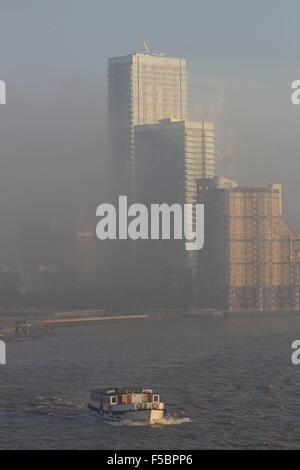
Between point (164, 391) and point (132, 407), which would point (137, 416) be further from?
point (164, 391)

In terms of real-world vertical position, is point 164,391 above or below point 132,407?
below

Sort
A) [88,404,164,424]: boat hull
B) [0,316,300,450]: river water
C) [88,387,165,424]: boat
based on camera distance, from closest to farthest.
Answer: [0,316,300,450]: river water → [88,404,164,424]: boat hull → [88,387,165,424]: boat

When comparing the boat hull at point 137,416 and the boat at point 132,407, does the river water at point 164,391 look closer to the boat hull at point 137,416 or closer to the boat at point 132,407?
the boat hull at point 137,416

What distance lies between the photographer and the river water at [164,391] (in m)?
82.8

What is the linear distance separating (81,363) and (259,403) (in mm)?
40414

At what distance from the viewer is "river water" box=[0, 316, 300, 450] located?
271 ft

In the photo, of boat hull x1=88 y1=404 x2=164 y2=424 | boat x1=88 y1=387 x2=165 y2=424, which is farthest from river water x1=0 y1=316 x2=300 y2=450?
boat x1=88 y1=387 x2=165 y2=424

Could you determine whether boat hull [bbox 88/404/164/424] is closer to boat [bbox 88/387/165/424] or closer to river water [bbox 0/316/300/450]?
boat [bbox 88/387/165/424]

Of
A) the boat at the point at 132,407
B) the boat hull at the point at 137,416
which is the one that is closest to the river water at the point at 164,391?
the boat hull at the point at 137,416

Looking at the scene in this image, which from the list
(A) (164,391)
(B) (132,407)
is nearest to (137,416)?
(B) (132,407)

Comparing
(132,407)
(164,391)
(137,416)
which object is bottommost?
(164,391)

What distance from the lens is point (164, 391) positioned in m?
108

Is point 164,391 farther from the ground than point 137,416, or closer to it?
closer to it

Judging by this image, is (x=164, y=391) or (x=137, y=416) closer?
(x=137, y=416)
